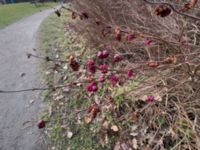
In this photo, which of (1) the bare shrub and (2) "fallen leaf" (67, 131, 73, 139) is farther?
(2) "fallen leaf" (67, 131, 73, 139)

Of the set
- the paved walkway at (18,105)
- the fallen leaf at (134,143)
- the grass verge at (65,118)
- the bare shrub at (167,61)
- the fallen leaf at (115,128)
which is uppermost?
the bare shrub at (167,61)

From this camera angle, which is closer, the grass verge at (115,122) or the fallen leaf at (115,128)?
the grass verge at (115,122)

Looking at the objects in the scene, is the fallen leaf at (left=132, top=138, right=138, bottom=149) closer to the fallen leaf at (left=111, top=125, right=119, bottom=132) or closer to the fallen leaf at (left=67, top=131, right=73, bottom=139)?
the fallen leaf at (left=111, top=125, right=119, bottom=132)

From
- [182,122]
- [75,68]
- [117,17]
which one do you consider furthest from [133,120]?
[117,17]

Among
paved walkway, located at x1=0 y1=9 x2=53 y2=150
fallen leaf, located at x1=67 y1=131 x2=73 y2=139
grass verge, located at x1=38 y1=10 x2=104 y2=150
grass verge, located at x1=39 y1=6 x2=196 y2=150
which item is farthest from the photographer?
paved walkway, located at x1=0 y1=9 x2=53 y2=150

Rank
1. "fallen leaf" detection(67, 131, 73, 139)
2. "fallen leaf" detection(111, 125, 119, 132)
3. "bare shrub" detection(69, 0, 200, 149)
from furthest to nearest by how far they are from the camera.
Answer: "fallen leaf" detection(67, 131, 73, 139) < "fallen leaf" detection(111, 125, 119, 132) < "bare shrub" detection(69, 0, 200, 149)

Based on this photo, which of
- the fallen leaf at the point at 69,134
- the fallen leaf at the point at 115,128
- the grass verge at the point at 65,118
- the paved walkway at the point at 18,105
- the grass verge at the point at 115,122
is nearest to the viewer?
the grass verge at the point at 115,122

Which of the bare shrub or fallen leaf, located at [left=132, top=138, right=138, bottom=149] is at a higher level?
the bare shrub

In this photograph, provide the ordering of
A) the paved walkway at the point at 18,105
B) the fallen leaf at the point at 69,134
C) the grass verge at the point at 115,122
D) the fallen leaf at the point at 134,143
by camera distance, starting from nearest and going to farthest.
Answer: the grass verge at the point at 115,122, the fallen leaf at the point at 134,143, the fallen leaf at the point at 69,134, the paved walkway at the point at 18,105

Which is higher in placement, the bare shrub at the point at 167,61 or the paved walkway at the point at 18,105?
the bare shrub at the point at 167,61

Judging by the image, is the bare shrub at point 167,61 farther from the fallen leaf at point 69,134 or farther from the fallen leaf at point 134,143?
the fallen leaf at point 69,134

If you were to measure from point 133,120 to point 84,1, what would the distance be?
2.92m

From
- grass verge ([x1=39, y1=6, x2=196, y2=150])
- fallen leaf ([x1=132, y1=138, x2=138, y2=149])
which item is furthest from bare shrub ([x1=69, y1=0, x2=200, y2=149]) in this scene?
fallen leaf ([x1=132, y1=138, x2=138, y2=149])

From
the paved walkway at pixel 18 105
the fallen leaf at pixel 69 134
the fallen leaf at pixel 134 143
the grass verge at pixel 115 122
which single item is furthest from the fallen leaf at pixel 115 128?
the paved walkway at pixel 18 105
